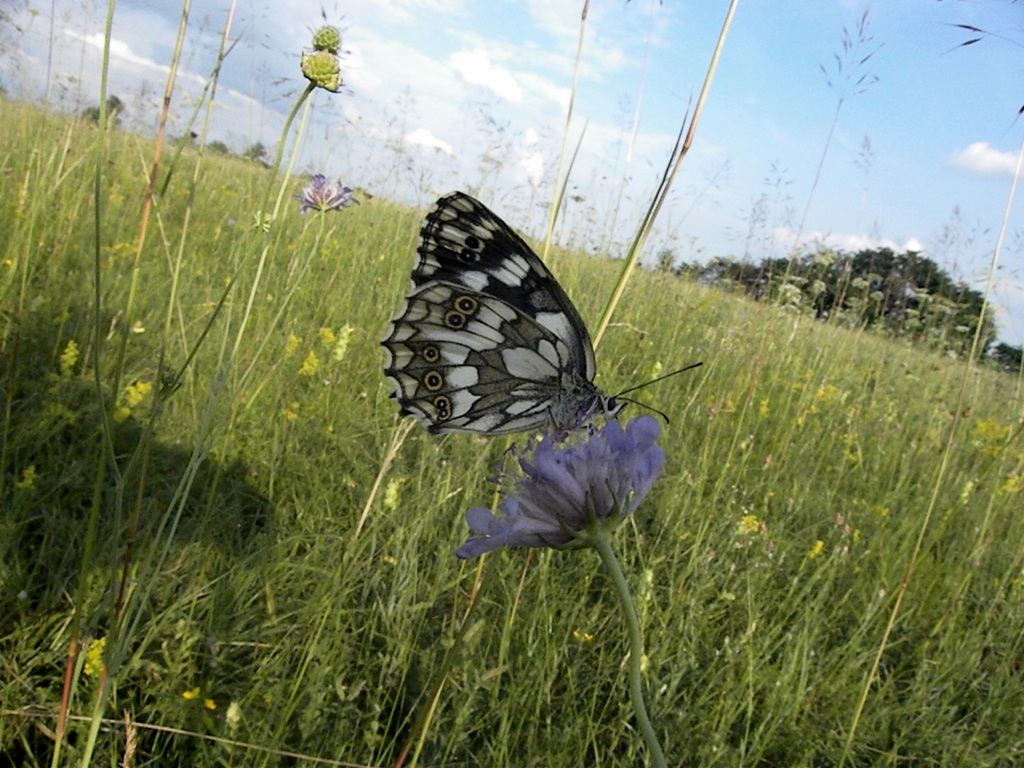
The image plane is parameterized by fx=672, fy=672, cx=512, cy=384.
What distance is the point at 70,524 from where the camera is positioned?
5.22 ft

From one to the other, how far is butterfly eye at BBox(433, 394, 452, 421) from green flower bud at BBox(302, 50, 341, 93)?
752 mm

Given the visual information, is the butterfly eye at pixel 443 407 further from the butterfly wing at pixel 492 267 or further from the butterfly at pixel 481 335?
the butterfly wing at pixel 492 267

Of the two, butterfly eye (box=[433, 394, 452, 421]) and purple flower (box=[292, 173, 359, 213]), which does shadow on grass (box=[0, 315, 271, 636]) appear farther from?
purple flower (box=[292, 173, 359, 213])

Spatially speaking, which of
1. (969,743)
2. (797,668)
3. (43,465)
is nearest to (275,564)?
(43,465)

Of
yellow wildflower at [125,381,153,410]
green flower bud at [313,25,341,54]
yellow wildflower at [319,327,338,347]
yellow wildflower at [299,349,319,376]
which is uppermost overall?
green flower bud at [313,25,341,54]

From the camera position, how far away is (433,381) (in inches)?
64.6

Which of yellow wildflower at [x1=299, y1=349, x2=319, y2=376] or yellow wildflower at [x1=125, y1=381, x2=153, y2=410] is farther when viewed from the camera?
yellow wildflower at [x1=299, y1=349, x2=319, y2=376]

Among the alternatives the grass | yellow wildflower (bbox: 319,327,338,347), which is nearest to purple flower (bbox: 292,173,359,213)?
the grass

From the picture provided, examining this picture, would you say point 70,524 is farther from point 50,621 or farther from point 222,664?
point 222,664

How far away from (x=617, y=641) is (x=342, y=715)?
0.73 m

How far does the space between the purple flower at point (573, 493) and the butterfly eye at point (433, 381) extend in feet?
2.44

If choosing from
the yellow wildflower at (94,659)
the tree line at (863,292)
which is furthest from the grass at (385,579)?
the tree line at (863,292)

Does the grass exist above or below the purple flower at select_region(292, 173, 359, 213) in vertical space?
below

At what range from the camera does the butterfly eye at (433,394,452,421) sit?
158cm
